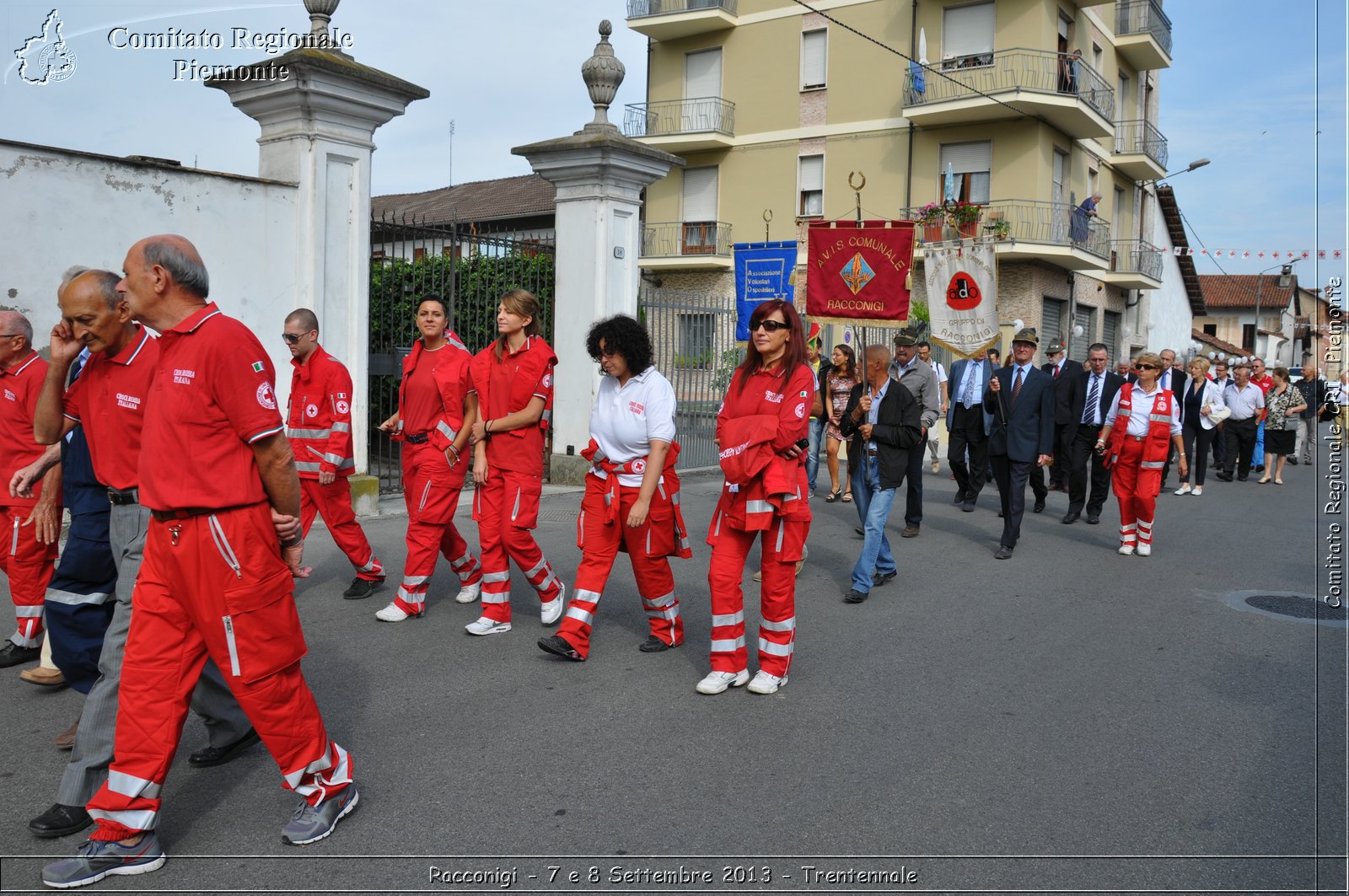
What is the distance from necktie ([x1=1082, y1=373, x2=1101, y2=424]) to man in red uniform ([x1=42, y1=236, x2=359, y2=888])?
445 inches

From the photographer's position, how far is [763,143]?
104ft

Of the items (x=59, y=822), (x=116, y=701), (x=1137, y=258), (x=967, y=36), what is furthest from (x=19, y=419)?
(x=1137, y=258)

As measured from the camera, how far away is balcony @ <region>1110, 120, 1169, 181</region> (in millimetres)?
32812

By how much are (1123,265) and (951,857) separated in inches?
1393

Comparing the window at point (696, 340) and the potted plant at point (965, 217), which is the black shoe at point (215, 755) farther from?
the potted plant at point (965, 217)

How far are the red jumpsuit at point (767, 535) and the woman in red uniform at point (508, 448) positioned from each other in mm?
1383

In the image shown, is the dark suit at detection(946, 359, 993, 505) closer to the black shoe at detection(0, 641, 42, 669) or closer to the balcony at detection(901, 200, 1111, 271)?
the black shoe at detection(0, 641, 42, 669)

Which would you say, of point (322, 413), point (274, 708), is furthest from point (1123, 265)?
point (274, 708)

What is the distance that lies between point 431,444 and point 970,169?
82.2 ft

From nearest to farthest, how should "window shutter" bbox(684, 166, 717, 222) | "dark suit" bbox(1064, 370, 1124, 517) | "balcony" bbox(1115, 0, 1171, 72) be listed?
1. "dark suit" bbox(1064, 370, 1124, 517)
2. "balcony" bbox(1115, 0, 1171, 72)
3. "window shutter" bbox(684, 166, 717, 222)

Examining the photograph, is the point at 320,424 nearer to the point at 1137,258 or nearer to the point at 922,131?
the point at 922,131

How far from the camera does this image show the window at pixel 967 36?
2816cm

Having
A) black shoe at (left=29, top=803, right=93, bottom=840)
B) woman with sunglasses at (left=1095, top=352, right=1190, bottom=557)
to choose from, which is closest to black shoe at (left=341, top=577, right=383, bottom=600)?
black shoe at (left=29, top=803, right=93, bottom=840)

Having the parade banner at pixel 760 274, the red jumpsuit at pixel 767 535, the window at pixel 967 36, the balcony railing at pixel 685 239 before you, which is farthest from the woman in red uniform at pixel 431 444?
the balcony railing at pixel 685 239
